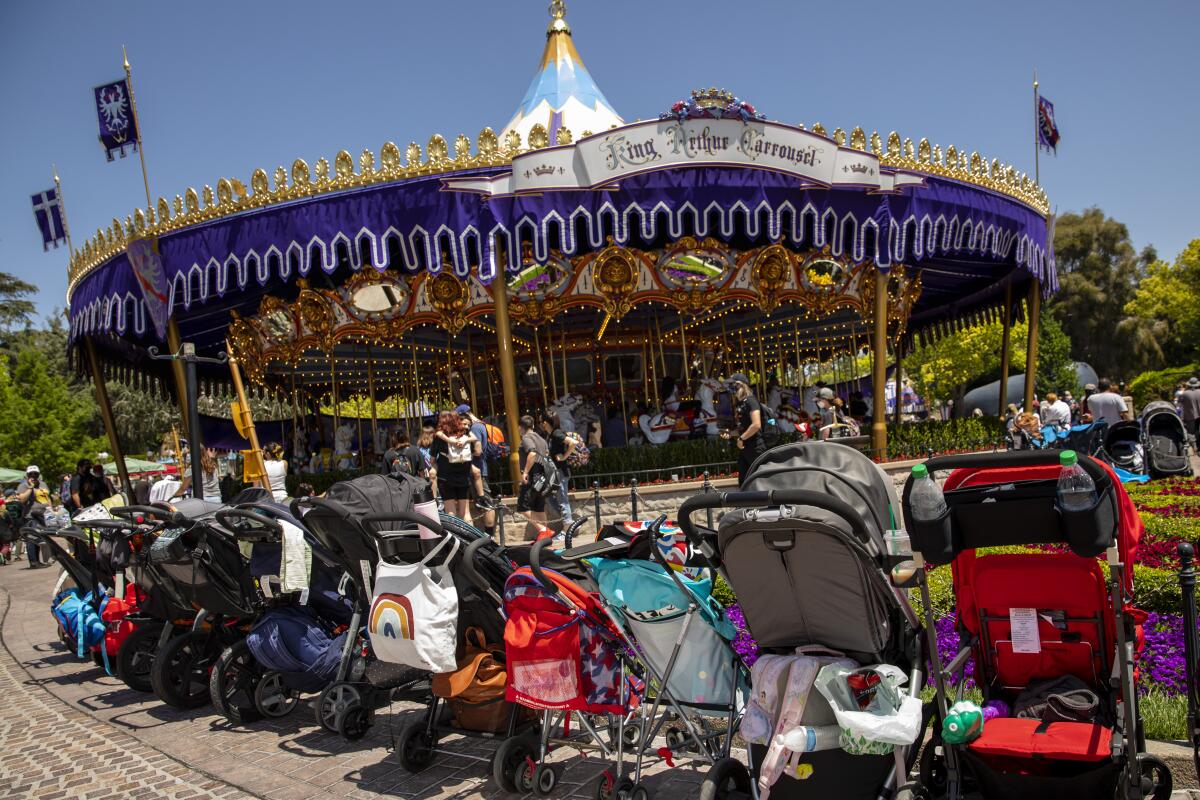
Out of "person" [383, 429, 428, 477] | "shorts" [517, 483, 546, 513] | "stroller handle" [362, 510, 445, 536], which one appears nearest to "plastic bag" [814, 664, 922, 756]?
"stroller handle" [362, 510, 445, 536]

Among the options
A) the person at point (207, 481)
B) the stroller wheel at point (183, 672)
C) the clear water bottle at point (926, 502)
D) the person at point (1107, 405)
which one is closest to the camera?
the clear water bottle at point (926, 502)

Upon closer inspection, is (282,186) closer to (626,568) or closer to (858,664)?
(626,568)

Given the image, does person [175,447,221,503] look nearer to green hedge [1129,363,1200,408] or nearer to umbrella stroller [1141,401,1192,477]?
umbrella stroller [1141,401,1192,477]

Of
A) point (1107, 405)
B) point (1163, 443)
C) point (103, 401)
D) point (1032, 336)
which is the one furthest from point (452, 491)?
point (1032, 336)

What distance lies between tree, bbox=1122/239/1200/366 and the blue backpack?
46769 millimetres

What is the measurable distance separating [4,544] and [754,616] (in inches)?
967

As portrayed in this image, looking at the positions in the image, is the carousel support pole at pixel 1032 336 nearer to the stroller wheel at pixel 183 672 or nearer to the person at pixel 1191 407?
the person at pixel 1191 407

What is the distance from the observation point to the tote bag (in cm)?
438

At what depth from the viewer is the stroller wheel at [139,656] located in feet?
23.3

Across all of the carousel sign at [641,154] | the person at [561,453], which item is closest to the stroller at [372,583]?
the person at [561,453]

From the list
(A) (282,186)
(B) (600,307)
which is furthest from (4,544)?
(B) (600,307)

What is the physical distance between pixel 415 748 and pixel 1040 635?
3.25m

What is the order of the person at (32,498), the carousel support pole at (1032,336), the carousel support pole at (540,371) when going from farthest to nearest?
the carousel support pole at (1032,336)
the person at (32,498)
the carousel support pole at (540,371)

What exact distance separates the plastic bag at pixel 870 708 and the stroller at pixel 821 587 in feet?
0.05
